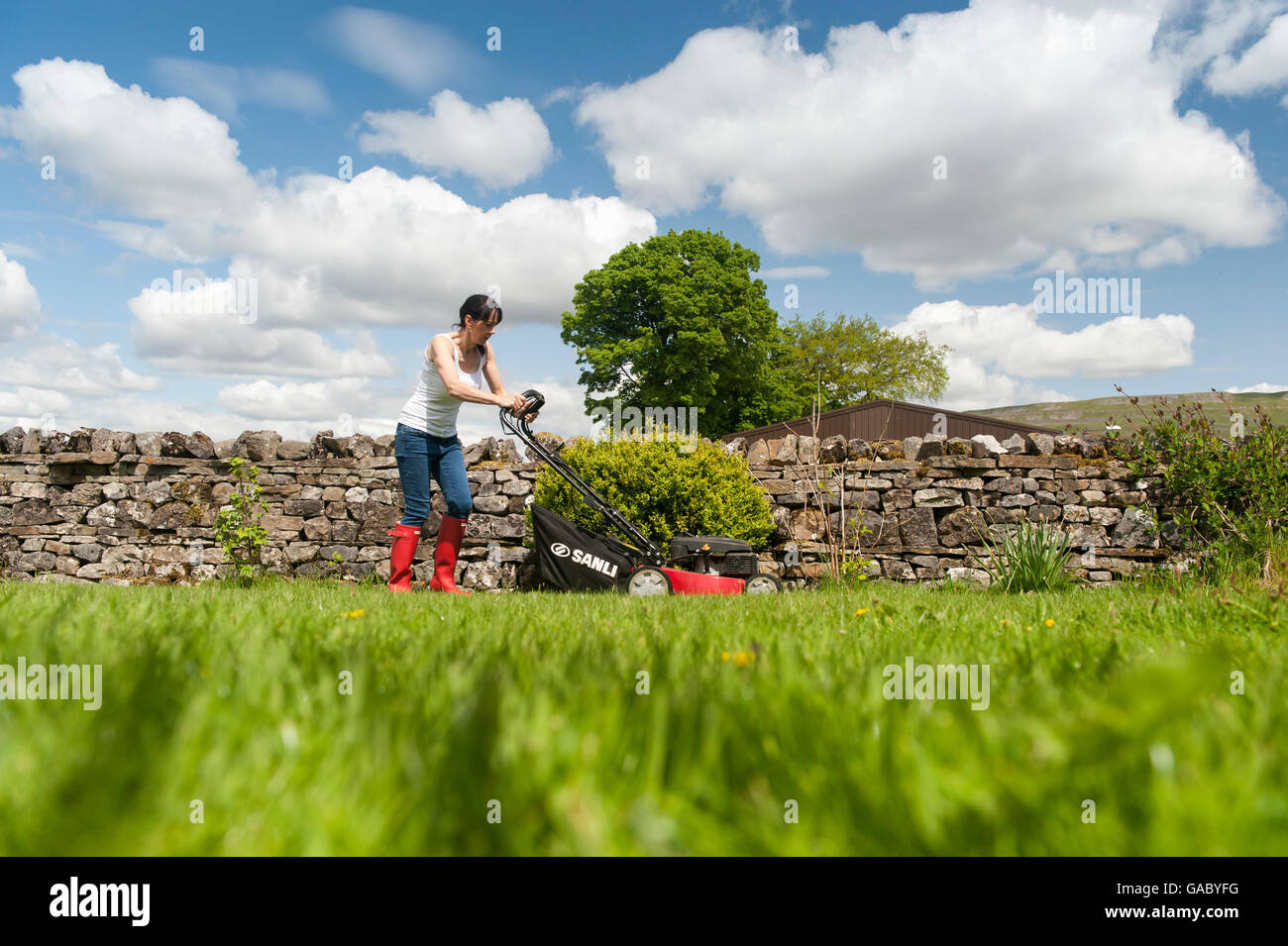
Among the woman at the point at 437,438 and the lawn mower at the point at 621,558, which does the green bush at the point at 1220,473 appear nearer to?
the lawn mower at the point at 621,558

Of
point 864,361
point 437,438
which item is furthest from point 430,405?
point 864,361

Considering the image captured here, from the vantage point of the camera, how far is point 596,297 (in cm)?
3147

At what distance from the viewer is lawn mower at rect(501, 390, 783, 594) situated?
5672mm

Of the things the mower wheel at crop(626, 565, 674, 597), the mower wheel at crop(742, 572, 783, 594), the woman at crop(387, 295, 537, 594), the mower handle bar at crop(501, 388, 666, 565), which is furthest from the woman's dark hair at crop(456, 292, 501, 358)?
the mower wheel at crop(742, 572, 783, 594)

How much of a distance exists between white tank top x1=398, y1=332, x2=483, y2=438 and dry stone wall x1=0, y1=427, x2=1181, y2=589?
163 centimetres

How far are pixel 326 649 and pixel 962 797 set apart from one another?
1542 mm

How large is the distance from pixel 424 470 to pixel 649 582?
6.07 feet

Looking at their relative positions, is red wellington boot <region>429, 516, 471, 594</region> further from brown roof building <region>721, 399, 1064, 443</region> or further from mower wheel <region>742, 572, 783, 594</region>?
brown roof building <region>721, 399, 1064, 443</region>

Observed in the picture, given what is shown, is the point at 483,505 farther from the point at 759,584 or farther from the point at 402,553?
the point at 759,584

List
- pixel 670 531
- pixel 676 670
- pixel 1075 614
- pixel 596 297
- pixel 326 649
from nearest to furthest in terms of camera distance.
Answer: pixel 676 670
pixel 326 649
pixel 1075 614
pixel 670 531
pixel 596 297

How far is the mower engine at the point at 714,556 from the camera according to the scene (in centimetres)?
581

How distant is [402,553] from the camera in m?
5.67
